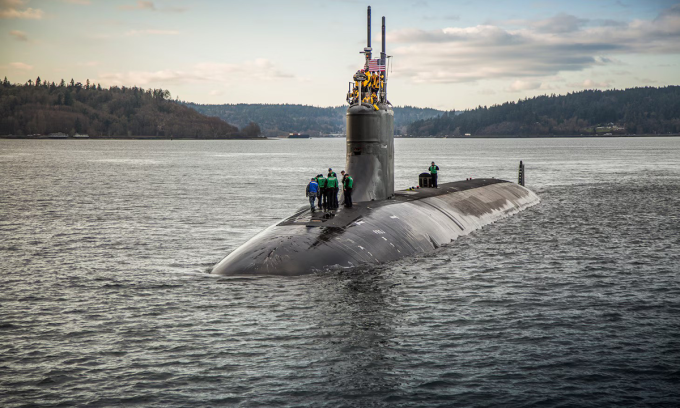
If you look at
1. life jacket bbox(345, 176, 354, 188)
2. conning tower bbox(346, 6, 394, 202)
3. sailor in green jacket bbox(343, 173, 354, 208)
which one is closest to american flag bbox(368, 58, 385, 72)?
conning tower bbox(346, 6, 394, 202)

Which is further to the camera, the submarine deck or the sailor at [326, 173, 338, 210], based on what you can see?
the sailor at [326, 173, 338, 210]

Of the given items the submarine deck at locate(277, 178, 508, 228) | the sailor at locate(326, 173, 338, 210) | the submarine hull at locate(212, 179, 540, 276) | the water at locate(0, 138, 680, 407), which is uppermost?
the sailor at locate(326, 173, 338, 210)

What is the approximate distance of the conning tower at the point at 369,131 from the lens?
29375mm

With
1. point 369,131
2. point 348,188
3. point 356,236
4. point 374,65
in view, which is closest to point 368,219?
point 356,236

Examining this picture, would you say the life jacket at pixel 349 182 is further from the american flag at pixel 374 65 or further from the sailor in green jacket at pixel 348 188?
the american flag at pixel 374 65

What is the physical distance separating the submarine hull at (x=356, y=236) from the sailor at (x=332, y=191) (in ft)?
2.27

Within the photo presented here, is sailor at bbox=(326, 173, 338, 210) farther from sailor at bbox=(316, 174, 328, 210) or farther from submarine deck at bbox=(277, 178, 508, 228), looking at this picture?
submarine deck at bbox=(277, 178, 508, 228)

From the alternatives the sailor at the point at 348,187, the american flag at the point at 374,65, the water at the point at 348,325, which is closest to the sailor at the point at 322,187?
the sailor at the point at 348,187

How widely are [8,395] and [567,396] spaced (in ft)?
35.7

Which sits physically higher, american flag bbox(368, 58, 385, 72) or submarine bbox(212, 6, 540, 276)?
american flag bbox(368, 58, 385, 72)

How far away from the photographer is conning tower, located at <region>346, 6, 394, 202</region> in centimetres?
2938

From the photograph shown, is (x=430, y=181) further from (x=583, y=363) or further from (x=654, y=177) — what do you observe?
(x=654, y=177)

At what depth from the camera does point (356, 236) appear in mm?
24406

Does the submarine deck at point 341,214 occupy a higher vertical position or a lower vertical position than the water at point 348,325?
higher
